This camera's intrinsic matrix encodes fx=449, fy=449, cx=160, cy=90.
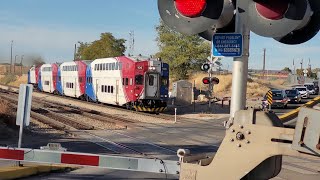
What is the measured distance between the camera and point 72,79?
45375mm

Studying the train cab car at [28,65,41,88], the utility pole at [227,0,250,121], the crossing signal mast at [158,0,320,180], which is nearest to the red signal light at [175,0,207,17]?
the crossing signal mast at [158,0,320,180]

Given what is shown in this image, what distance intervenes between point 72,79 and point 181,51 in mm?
23805

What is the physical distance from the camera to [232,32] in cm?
409

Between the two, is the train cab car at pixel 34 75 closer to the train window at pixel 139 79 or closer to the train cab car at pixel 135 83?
the train cab car at pixel 135 83

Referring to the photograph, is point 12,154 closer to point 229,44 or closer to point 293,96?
point 229,44

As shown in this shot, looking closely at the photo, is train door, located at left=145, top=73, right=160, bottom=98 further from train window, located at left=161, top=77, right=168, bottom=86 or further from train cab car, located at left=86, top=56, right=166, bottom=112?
train window, located at left=161, top=77, right=168, bottom=86

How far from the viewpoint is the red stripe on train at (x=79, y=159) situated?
495 centimetres

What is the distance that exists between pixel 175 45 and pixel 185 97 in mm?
25234

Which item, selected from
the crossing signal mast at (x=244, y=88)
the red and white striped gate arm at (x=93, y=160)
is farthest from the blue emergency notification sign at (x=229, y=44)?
the red and white striped gate arm at (x=93, y=160)

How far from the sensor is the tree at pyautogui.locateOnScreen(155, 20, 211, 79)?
64812 mm

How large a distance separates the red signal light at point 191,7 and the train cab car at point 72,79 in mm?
38250

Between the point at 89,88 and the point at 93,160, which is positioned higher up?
the point at 89,88

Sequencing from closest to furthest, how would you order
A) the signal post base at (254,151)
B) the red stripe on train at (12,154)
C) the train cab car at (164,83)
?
1. the signal post base at (254,151)
2. the red stripe on train at (12,154)
3. the train cab car at (164,83)

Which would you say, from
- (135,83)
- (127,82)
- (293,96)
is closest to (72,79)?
(127,82)
